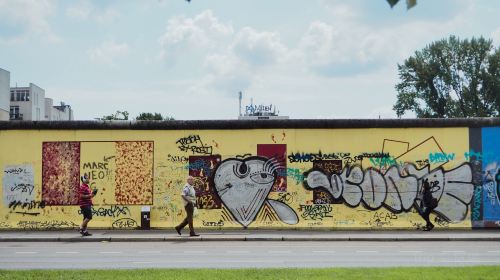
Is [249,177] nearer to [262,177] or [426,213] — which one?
[262,177]

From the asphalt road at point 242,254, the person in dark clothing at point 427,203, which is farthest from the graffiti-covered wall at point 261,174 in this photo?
the asphalt road at point 242,254

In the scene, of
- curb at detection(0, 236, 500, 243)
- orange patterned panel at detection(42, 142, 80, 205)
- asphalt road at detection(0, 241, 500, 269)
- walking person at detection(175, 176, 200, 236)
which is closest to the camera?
asphalt road at detection(0, 241, 500, 269)

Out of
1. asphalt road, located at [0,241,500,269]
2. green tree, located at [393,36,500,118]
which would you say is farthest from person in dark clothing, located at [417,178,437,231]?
green tree, located at [393,36,500,118]

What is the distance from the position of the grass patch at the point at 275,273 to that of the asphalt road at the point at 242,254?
1.34 meters

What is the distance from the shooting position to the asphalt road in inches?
501

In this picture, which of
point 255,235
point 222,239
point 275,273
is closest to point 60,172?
point 222,239

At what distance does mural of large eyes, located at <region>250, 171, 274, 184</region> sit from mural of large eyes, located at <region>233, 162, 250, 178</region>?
0.24 m

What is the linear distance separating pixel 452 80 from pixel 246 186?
55.6m

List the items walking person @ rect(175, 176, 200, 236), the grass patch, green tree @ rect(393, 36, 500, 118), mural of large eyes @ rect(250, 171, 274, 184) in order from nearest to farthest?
the grass patch, walking person @ rect(175, 176, 200, 236), mural of large eyes @ rect(250, 171, 274, 184), green tree @ rect(393, 36, 500, 118)

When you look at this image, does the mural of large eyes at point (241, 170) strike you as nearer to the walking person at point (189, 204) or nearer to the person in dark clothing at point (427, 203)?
the walking person at point (189, 204)

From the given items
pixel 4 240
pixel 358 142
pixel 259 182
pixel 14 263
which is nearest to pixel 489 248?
pixel 358 142

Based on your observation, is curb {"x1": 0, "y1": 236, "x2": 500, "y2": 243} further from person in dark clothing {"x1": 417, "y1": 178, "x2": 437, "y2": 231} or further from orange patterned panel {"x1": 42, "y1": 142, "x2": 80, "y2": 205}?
orange patterned panel {"x1": 42, "y1": 142, "x2": 80, "y2": 205}

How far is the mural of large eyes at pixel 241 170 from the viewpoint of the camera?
21.4m

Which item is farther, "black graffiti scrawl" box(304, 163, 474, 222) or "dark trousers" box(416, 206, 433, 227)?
"black graffiti scrawl" box(304, 163, 474, 222)
